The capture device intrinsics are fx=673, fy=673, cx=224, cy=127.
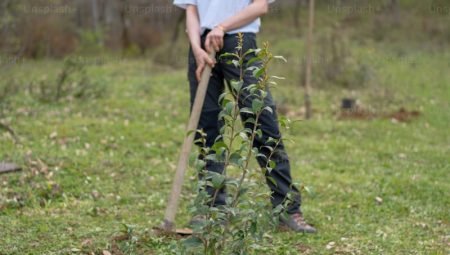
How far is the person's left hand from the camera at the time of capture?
162 inches

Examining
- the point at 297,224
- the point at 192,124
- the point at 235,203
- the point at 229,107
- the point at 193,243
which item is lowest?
the point at 297,224

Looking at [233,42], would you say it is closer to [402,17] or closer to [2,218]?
[2,218]

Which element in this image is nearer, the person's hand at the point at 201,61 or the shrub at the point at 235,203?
the shrub at the point at 235,203

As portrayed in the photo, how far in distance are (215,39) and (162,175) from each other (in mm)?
2386

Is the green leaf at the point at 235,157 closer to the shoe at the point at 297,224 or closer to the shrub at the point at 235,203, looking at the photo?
the shrub at the point at 235,203

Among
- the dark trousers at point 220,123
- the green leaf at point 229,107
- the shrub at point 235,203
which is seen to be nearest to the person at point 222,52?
the dark trousers at point 220,123

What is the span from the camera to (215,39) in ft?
13.6

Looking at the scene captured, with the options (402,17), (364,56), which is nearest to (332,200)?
(364,56)

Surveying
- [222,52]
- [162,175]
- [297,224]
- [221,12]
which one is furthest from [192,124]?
[162,175]

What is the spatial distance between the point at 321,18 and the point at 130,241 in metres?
24.0

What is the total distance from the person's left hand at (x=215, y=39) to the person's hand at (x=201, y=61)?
0.06 m

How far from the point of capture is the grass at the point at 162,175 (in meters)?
4.26

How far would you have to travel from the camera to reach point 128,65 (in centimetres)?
1664

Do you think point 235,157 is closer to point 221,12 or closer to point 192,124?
point 192,124
